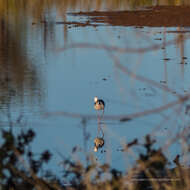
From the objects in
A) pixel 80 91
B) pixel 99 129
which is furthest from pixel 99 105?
pixel 80 91

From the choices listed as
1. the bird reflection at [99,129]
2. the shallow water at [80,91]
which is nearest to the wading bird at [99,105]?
the bird reflection at [99,129]

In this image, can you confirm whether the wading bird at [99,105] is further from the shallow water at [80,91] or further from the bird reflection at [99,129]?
the shallow water at [80,91]

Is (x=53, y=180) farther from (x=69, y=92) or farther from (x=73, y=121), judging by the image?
(x=69, y=92)

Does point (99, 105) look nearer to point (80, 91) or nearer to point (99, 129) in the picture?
point (99, 129)

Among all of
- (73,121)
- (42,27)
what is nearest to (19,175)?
(73,121)

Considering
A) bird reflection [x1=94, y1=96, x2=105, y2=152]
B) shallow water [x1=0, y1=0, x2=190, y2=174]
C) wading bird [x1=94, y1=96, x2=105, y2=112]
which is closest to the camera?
shallow water [x1=0, y1=0, x2=190, y2=174]

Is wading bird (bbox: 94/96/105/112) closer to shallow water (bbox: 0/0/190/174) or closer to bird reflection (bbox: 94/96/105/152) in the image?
bird reflection (bbox: 94/96/105/152)

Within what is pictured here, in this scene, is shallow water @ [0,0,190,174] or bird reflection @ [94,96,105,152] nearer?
shallow water @ [0,0,190,174]

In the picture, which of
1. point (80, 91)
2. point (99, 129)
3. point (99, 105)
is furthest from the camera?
point (80, 91)

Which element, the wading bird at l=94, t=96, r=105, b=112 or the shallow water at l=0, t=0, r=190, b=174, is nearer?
the shallow water at l=0, t=0, r=190, b=174

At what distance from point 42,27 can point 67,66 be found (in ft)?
22.6

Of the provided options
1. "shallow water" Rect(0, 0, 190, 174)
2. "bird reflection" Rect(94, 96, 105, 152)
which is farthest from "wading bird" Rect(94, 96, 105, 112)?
"shallow water" Rect(0, 0, 190, 174)

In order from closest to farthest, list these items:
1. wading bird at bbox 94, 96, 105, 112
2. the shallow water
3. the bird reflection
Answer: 1. the shallow water
2. the bird reflection
3. wading bird at bbox 94, 96, 105, 112

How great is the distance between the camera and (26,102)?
9.04m
